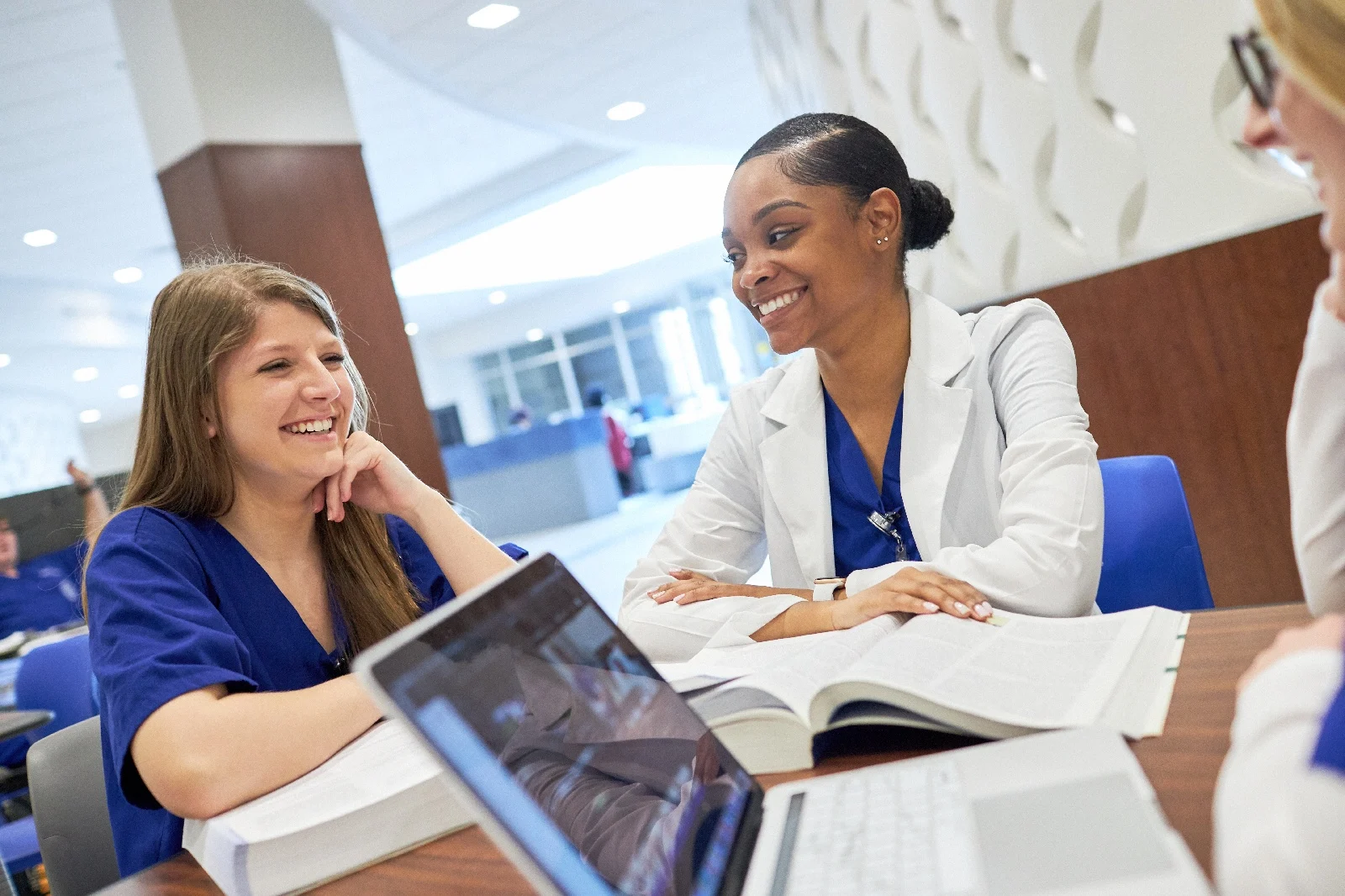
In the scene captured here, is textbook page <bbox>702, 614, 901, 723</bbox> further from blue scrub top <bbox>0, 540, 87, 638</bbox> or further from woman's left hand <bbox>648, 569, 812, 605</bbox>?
blue scrub top <bbox>0, 540, 87, 638</bbox>

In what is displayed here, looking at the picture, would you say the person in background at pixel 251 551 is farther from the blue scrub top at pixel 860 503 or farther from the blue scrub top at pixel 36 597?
the blue scrub top at pixel 36 597

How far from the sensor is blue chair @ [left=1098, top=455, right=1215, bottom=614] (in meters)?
1.44

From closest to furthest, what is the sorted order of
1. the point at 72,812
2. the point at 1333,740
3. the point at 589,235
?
1. the point at 1333,740
2. the point at 72,812
3. the point at 589,235

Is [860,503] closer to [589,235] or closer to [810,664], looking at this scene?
[810,664]

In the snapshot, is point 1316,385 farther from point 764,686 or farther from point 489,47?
point 489,47

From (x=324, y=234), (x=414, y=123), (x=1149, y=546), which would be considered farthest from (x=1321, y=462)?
(x=414, y=123)

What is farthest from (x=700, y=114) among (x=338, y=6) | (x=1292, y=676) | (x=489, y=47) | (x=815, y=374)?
(x=1292, y=676)

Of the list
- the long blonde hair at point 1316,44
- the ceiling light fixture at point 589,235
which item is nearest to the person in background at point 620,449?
the ceiling light fixture at point 589,235

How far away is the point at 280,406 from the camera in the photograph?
144 centimetres

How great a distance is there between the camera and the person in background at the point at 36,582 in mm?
4809

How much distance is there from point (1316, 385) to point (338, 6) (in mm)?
4862

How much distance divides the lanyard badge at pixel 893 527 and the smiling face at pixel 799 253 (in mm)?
315

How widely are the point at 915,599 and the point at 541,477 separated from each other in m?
10.6

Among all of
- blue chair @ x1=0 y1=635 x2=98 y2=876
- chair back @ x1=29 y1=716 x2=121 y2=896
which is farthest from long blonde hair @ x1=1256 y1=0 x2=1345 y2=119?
blue chair @ x1=0 y1=635 x2=98 y2=876
